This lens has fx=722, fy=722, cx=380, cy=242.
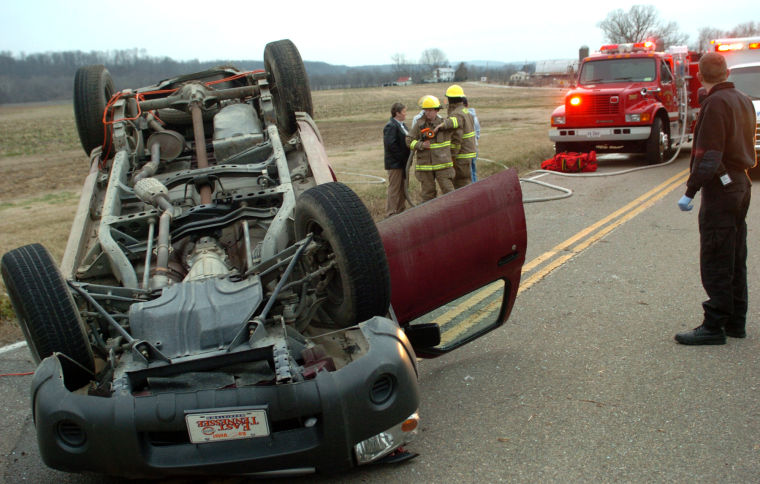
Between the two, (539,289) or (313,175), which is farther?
(539,289)

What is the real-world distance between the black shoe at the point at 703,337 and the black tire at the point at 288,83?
12.2 ft

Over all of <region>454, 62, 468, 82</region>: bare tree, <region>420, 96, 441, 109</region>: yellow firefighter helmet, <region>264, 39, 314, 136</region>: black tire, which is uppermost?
<region>454, 62, 468, 82</region>: bare tree

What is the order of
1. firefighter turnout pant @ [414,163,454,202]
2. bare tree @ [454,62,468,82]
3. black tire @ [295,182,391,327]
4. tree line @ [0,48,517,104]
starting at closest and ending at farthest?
black tire @ [295,182,391,327] → firefighter turnout pant @ [414,163,454,202] → tree line @ [0,48,517,104] → bare tree @ [454,62,468,82]

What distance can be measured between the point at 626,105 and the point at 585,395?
11753mm

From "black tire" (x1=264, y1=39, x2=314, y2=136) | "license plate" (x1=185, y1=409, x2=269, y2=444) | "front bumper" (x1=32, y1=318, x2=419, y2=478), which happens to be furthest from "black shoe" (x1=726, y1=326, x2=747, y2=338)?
"black tire" (x1=264, y1=39, x2=314, y2=136)

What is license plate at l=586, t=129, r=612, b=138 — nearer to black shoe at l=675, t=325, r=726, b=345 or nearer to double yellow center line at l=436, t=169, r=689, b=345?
double yellow center line at l=436, t=169, r=689, b=345

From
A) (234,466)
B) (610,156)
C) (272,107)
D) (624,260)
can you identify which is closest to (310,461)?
(234,466)

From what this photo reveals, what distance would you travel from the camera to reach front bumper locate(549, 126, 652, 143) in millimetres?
14836

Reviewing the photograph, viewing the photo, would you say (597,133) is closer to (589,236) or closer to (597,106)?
(597,106)

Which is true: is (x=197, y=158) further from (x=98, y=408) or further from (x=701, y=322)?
(x=701, y=322)

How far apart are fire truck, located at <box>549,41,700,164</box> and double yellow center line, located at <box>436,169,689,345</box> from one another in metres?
1.48

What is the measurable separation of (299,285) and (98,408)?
4.47 feet

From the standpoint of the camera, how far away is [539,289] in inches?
254

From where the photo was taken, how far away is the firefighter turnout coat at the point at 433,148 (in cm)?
950
